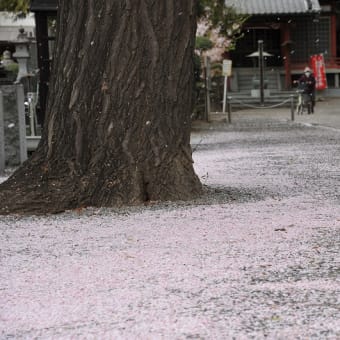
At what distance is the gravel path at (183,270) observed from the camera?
2996 mm

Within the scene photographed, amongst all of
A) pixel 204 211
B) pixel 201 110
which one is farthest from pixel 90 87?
pixel 201 110

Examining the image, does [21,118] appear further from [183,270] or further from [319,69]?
[319,69]

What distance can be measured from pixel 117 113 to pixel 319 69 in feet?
92.7

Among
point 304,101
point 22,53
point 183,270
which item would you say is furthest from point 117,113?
point 304,101

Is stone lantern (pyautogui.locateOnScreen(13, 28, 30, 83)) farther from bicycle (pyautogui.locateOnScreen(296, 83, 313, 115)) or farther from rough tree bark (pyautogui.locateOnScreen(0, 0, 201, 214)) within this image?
bicycle (pyautogui.locateOnScreen(296, 83, 313, 115))

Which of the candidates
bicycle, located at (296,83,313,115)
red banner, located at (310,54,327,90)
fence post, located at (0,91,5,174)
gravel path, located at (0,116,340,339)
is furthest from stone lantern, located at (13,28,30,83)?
red banner, located at (310,54,327,90)

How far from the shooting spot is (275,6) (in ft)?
108

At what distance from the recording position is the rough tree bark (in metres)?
6.19

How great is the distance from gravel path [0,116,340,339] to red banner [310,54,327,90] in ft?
88.0

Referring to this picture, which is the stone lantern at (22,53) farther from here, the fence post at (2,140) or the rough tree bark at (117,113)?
the rough tree bark at (117,113)

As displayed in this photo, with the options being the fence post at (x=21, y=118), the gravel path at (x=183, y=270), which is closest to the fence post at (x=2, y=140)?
the fence post at (x=21, y=118)

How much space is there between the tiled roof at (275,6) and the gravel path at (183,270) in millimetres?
26327

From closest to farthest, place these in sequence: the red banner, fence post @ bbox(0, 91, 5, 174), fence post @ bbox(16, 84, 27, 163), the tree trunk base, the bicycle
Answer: the tree trunk base
fence post @ bbox(0, 91, 5, 174)
fence post @ bbox(16, 84, 27, 163)
the bicycle
the red banner

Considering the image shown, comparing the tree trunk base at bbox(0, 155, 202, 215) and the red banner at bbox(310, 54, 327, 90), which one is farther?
the red banner at bbox(310, 54, 327, 90)
